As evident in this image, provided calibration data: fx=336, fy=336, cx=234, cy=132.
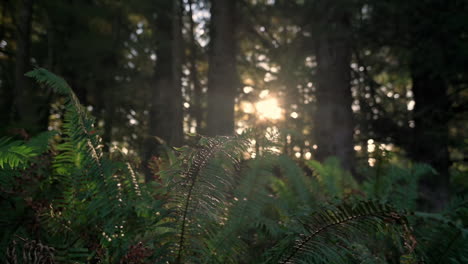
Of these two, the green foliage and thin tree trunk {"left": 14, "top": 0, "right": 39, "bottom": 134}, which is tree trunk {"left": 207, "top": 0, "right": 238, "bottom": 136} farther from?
the green foliage

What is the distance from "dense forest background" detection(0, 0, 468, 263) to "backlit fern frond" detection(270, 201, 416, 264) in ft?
10.8

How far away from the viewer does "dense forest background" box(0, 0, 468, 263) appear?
5531 mm

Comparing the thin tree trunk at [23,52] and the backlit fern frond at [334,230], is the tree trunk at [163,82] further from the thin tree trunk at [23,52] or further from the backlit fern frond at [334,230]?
the backlit fern frond at [334,230]

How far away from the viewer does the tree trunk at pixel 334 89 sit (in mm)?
6277

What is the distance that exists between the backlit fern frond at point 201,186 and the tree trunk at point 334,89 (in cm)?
526

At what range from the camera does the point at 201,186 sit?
4.18ft

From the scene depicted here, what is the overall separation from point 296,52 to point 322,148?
229 cm

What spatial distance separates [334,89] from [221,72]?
2.41m

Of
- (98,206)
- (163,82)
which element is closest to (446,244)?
(98,206)

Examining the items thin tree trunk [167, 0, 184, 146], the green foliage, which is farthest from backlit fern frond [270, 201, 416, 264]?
thin tree trunk [167, 0, 184, 146]

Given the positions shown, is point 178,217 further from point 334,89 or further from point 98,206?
point 334,89

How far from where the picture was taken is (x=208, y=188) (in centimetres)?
128

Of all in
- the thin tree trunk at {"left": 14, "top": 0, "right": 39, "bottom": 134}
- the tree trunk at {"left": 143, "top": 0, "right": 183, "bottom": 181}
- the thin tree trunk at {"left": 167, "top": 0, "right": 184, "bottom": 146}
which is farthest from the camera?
the tree trunk at {"left": 143, "top": 0, "right": 183, "bottom": 181}

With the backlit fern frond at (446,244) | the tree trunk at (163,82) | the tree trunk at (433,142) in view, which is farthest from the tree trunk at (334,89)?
the backlit fern frond at (446,244)
